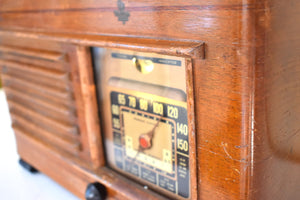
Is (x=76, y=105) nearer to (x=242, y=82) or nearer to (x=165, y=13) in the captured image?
(x=165, y=13)

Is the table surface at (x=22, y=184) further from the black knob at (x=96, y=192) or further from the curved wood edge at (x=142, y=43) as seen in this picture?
the curved wood edge at (x=142, y=43)

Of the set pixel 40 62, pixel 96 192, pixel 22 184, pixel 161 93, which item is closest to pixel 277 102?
pixel 161 93

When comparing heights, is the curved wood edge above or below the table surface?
above

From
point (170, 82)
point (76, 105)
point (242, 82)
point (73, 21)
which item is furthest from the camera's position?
point (76, 105)

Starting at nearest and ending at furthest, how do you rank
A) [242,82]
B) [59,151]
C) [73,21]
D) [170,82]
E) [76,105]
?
[242,82], [170,82], [73,21], [76,105], [59,151]

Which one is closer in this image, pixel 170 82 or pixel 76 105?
pixel 170 82

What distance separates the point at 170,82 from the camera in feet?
2.52

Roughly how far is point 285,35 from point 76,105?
637 mm

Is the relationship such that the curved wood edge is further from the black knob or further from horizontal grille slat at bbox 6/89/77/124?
the black knob

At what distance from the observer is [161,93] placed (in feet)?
2.63

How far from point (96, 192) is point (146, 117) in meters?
0.28

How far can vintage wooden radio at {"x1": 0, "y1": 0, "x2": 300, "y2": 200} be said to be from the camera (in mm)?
591

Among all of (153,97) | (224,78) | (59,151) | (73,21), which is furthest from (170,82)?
(59,151)

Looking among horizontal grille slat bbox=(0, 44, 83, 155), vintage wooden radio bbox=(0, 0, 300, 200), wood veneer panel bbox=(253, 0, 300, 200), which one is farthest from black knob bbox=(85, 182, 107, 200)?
wood veneer panel bbox=(253, 0, 300, 200)
